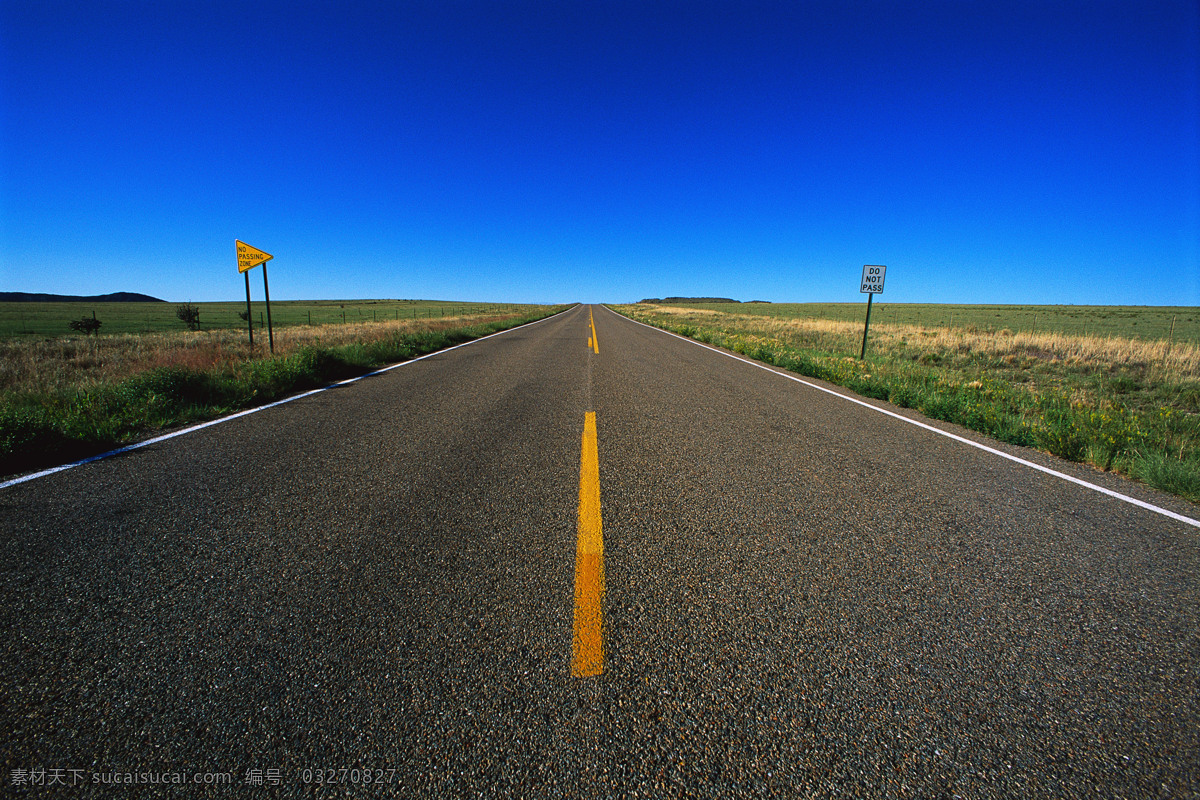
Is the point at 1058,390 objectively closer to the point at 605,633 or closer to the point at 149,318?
the point at 605,633

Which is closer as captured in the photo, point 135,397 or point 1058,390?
point 135,397

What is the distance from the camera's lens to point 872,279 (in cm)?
1248

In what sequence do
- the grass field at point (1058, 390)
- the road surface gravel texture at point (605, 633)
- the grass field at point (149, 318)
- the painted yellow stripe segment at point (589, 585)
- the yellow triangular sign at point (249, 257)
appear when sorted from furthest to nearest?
the grass field at point (149, 318), the yellow triangular sign at point (249, 257), the grass field at point (1058, 390), the painted yellow stripe segment at point (589, 585), the road surface gravel texture at point (605, 633)

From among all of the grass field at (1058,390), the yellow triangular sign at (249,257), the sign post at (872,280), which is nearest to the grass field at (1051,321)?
the grass field at (1058,390)

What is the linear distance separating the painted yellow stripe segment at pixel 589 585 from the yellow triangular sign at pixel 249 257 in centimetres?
1039

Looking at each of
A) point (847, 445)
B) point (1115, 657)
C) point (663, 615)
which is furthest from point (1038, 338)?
point (663, 615)

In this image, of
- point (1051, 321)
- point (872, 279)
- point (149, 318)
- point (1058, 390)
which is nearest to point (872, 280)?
point (872, 279)

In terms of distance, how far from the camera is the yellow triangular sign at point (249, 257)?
10055 millimetres

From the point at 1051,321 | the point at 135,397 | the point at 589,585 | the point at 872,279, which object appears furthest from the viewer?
the point at 1051,321

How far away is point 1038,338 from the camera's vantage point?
61.6 feet

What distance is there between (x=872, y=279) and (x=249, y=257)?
15562mm

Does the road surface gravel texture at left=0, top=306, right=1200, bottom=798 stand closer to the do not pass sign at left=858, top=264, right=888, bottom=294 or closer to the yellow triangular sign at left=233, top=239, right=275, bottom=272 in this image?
the yellow triangular sign at left=233, top=239, right=275, bottom=272

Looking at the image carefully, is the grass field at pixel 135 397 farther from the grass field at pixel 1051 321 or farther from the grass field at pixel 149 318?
the grass field at pixel 1051 321

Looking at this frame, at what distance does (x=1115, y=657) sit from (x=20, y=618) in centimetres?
478
